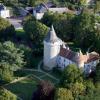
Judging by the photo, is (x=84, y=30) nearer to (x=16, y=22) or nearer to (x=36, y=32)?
(x=36, y=32)

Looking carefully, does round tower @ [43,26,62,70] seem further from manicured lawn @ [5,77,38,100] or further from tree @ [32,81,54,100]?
tree @ [32,81,54,100]

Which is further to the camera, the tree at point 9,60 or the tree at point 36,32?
the tree at point 36,32

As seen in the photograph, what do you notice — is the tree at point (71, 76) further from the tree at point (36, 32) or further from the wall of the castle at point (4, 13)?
the wall of the castle at point (4, 13)

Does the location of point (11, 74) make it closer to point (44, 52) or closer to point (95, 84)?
point (44, 52)

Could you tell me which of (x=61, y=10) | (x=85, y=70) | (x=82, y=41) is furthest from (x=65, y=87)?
(x=61, y=10)

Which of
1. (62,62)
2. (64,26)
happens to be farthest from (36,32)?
(62,62)

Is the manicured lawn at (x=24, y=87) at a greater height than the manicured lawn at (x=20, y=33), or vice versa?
the manicured lawn at (x=20, y=33)

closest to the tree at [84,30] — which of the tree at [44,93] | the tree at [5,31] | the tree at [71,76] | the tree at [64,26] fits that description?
the tree at [64,26]
